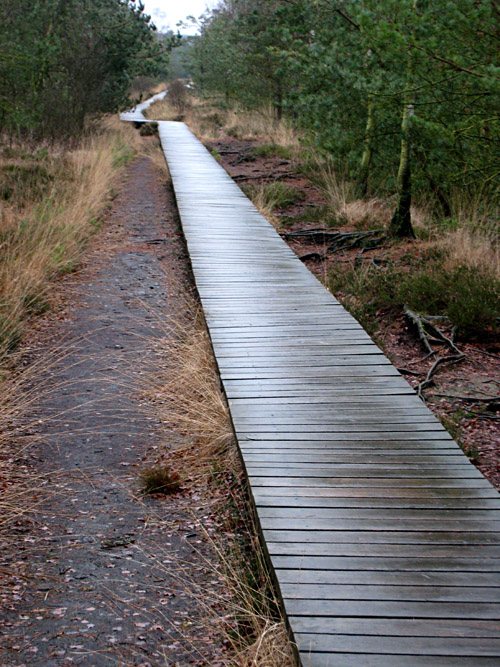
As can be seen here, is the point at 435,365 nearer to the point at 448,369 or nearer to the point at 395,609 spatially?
the point at 448,369

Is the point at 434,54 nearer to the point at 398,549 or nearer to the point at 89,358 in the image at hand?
the point at 89,358

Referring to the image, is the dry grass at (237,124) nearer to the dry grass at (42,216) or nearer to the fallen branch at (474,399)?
the dry grass at (42,216)

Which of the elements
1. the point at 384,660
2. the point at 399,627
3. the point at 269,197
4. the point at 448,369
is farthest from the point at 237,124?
the point at 384,660

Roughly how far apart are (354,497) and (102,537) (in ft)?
4.09

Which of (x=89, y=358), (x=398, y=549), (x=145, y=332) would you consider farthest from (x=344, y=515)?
(x=145, y=332)

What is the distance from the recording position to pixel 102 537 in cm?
352

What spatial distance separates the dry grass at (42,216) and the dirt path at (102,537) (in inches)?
18.2

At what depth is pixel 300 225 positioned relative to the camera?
10484 mm

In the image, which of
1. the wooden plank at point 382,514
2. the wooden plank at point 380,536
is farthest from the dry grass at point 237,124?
the wooden plank at point 380,536

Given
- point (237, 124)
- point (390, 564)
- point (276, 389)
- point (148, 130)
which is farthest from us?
point (148, 130)

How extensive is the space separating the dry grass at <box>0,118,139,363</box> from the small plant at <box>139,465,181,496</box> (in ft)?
Result: 5.68

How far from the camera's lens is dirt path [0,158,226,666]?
2771 mm

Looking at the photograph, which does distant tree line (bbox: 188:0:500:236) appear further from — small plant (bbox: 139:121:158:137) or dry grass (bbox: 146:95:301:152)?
small plant (bbox: 139:121:158:137)

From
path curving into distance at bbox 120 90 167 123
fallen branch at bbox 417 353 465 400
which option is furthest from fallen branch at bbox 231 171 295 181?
path curving into distance at bbox 120 90 167 123
